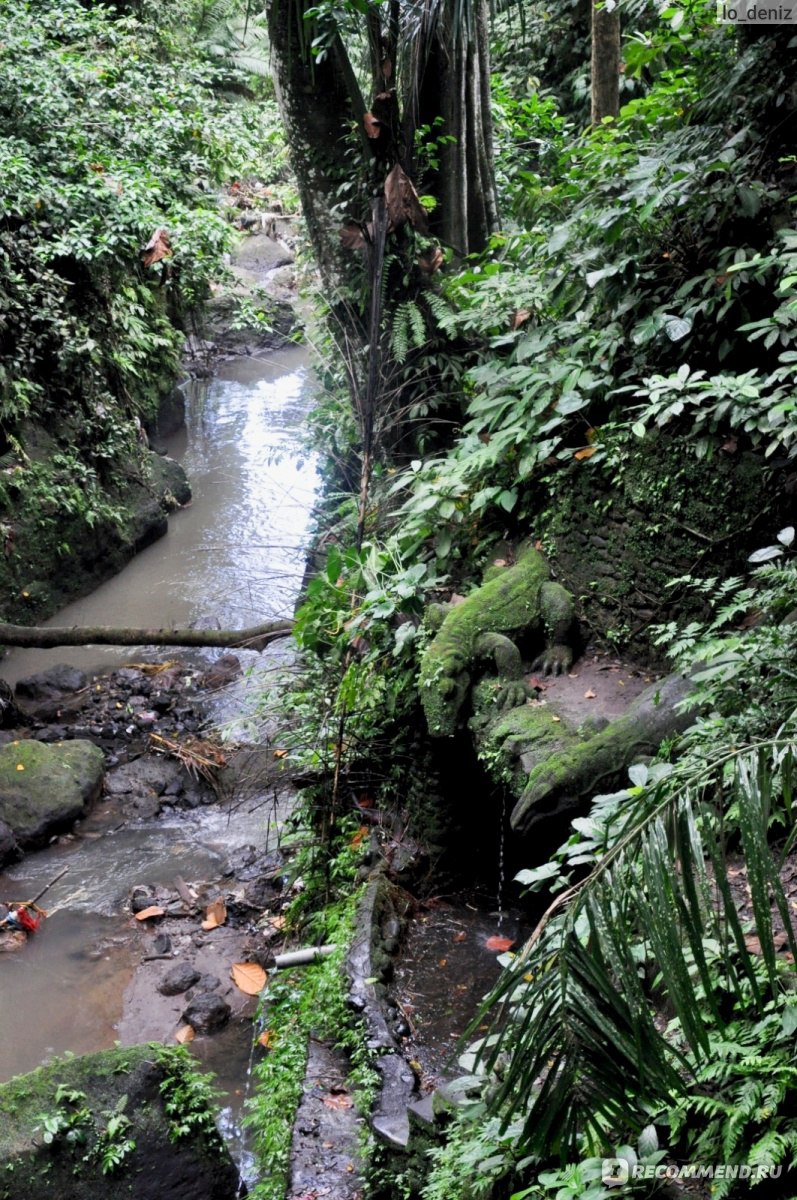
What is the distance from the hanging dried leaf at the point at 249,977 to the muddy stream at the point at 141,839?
22cm

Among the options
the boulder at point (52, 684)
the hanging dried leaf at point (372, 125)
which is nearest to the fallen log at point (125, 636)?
the boulder at point (52, 684)

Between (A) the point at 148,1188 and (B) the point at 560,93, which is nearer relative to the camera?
(A) the point at 148,1188

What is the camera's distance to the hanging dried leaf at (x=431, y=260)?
6.73 meters

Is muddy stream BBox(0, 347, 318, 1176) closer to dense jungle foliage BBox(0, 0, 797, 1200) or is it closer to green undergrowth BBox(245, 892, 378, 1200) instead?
green undergrowth BBox(245, 892, 378, 1200)

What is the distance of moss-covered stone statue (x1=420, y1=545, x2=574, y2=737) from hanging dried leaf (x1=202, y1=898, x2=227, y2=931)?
7.37 feet

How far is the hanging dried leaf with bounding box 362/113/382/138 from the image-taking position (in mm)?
5883

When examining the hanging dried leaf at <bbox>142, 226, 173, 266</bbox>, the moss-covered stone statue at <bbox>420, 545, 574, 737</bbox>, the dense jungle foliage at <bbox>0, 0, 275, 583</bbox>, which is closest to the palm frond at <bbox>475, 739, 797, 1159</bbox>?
the moss-covered stone statue at <bbox>420, 545, 574, 737</bbox>

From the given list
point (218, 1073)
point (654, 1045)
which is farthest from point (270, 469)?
point (654, 1045)

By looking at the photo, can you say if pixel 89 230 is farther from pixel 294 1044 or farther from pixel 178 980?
pixel 294 1044

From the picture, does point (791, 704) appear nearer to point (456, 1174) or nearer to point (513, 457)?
point (456, 1174)

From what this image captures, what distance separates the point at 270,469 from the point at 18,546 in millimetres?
4799

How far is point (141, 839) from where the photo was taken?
6.76 m

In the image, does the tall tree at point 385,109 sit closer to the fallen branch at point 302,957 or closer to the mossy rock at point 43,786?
the mossy rock at point 43,786

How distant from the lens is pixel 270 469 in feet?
43.9
